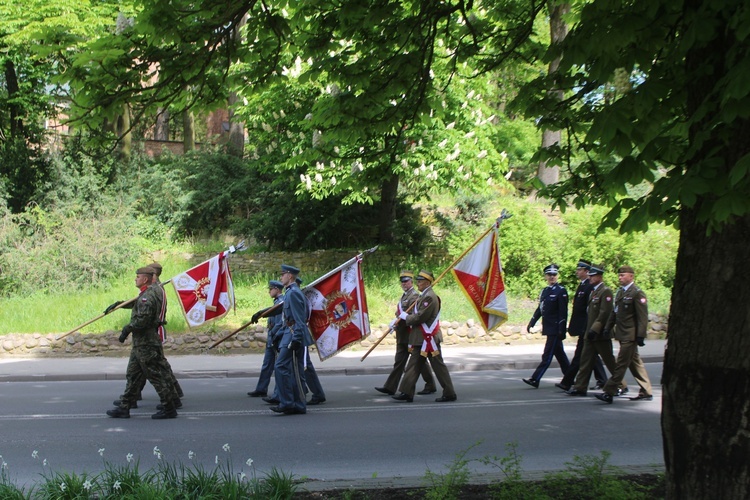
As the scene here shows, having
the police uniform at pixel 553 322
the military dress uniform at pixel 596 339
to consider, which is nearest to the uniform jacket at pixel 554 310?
the police uniform at pixel 553 322

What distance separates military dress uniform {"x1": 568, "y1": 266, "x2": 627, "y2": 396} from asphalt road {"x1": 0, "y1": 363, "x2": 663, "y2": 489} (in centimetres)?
31

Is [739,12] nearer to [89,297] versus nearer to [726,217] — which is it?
[726,217]

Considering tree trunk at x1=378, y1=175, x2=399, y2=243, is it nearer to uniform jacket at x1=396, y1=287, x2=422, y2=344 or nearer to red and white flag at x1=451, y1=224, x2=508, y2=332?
red and white flag at x1=451, y1=224, x2=508, y2=332

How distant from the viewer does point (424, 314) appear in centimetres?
1066

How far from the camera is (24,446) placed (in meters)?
8.03

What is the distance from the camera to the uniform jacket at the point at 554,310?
11430 mm

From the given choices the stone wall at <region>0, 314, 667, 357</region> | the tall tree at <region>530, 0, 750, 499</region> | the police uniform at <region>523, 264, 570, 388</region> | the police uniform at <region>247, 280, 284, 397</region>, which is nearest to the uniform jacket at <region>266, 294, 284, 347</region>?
the police uniform at <region>247, 280, 284, 397</region>

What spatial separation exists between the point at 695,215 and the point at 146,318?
7118 millimetres

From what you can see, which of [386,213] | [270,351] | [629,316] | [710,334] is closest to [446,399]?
[270,351]

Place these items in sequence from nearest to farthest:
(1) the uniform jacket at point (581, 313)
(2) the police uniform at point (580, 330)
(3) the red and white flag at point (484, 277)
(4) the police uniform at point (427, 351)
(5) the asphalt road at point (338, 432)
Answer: (5) the asphalt road at point (338, 432)
(4) the police uniform at point (427, 351)
(2) the police uniform at point (580, 330)
(1) the uniform jacket at point (581, 313)
(3) the red and white flag at point (484, 277)

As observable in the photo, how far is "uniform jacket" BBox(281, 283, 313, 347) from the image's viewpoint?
9820 mm

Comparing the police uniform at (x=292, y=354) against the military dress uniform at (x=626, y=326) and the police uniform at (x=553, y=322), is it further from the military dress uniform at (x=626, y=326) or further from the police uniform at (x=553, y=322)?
the military dress uniform at (x=626, y=326)

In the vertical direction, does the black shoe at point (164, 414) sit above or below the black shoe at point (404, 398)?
below

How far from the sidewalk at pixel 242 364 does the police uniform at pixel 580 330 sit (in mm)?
2969
